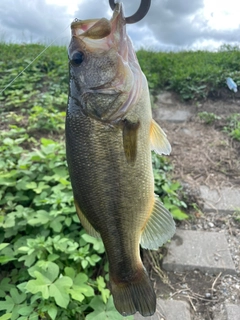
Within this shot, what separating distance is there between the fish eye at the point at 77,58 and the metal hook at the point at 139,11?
213 mm

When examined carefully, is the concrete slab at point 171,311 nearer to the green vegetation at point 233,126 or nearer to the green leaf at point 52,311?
the green leaf at point 52,311

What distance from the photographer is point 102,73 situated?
1355 mm

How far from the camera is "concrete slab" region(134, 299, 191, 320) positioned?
2.38m

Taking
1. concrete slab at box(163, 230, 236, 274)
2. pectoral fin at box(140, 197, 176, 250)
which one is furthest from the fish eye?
concrete slab at box(163, 230, 236, 274)

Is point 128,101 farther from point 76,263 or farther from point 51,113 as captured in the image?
point 51,113

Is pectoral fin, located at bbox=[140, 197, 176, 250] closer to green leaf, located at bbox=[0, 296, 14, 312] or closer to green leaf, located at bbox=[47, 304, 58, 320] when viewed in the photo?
green leaf, located at bbox=[47, 304, 58, 320]

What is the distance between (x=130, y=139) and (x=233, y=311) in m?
1.78

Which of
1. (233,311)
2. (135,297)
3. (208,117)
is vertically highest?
(208,117)

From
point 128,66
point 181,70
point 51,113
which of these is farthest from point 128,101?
point 181,70

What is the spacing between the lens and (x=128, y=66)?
1.37 meters

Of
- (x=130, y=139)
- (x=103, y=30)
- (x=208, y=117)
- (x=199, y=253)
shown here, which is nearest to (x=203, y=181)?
(x=199, y=253)

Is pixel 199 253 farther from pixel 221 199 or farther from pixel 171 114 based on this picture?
pixel 171 114

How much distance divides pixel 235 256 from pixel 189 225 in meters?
0.48

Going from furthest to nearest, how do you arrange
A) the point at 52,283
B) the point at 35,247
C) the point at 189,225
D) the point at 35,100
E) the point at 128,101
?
the point at 35,100 → the point at 189,225 → the point at 35,247 → the point at 52,283 → the point at 128,101
